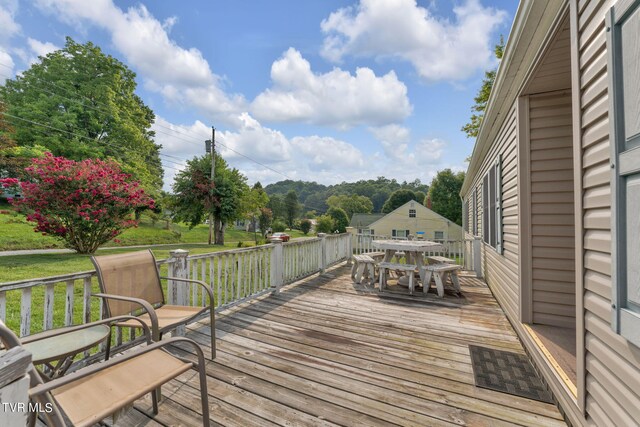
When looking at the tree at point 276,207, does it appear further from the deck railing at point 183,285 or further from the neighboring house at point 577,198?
the neighboring house at point 577,198

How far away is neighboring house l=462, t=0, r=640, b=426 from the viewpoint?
44.8 inches

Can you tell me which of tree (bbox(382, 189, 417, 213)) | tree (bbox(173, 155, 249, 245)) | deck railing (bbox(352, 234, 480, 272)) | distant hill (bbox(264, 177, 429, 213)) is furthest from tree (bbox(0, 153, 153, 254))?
distant hill (bbox(264, 177, 429, 213))

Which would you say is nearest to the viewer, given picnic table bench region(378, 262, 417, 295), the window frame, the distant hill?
the window frame

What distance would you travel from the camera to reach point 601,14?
1363 millimetres

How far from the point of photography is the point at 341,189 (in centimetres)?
7112

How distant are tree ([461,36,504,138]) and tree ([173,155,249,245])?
44.7ft

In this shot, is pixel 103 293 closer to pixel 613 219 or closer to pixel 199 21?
pixel 613 219

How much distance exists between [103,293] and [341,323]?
240 centimetres

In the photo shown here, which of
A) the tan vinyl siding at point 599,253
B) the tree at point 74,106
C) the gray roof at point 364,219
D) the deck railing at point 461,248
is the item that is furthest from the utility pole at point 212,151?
the gray roof at point 364,219

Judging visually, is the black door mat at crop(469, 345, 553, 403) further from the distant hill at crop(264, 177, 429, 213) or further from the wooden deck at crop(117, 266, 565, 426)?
the distant hill at crop(264, 177, 429, 213)

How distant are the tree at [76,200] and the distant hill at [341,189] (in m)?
55.2

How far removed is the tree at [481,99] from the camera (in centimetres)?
1181

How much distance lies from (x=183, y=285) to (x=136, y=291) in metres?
0.65

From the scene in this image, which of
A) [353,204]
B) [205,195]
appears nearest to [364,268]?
[205,195]
